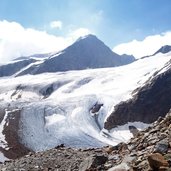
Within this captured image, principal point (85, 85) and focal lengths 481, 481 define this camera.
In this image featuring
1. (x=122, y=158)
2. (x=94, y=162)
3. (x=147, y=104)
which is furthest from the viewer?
(x=147, y=104)

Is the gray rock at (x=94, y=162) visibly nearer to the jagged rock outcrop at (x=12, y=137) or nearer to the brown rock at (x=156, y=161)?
the brown rock at (x=156, y=161)

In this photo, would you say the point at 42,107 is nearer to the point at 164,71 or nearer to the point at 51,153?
the point at 164,71

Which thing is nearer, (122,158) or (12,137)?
(122,158)

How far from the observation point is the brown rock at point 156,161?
16359 mm

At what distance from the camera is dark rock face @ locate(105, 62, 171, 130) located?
6176 inches

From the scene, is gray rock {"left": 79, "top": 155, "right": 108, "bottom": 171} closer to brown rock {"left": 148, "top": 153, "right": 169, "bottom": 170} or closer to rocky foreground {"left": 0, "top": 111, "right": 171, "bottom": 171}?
rocky foreground {"left": 0, "top": 111, "right": 171, "bottom": 171}

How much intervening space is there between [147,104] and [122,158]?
498 feet

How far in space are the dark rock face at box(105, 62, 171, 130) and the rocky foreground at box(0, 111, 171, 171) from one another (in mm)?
119514

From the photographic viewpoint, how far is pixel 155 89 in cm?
17862

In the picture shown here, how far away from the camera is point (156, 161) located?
648 inches

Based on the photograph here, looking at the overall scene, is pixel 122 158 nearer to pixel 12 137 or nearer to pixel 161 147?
pixel 161 147

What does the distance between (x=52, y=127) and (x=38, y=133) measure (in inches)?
307

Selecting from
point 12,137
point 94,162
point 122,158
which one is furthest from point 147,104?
point 122,158

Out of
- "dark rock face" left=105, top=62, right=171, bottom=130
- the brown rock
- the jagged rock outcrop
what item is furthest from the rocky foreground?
"dark rock face" left=105, top=62, right=171, bottom=130
